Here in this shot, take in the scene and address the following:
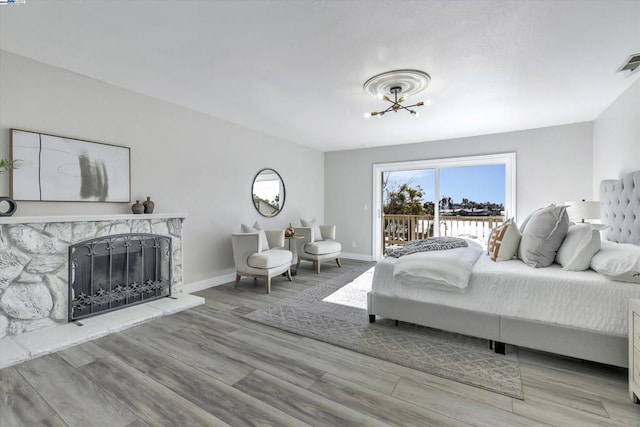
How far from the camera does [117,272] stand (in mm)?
3250

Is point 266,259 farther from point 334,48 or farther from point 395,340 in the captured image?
point 334,48

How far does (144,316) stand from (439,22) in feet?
12.5

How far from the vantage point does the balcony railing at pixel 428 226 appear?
5598 mm

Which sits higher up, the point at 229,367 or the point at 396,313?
the point at 396,313

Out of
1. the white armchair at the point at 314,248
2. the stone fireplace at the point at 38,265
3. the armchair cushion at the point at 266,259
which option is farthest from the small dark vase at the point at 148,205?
the white armchair at the point at 314,248

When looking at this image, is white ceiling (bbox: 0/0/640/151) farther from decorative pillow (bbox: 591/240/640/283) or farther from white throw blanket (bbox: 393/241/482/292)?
white throw blanket (bbox: 393/241/482/292)

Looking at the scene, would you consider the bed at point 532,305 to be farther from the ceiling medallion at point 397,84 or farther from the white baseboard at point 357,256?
the white baseboard at point 357,256

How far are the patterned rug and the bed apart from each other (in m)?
0.15

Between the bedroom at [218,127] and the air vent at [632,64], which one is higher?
the air vent at [632,64]

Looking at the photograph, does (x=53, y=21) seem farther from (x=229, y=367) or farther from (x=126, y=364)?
(x=229, y=367)

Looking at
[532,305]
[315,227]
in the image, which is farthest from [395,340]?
[315,227]

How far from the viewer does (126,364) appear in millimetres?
2178

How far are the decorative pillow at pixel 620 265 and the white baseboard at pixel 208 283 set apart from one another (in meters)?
4.33

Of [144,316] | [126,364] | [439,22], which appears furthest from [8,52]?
[439,22]
